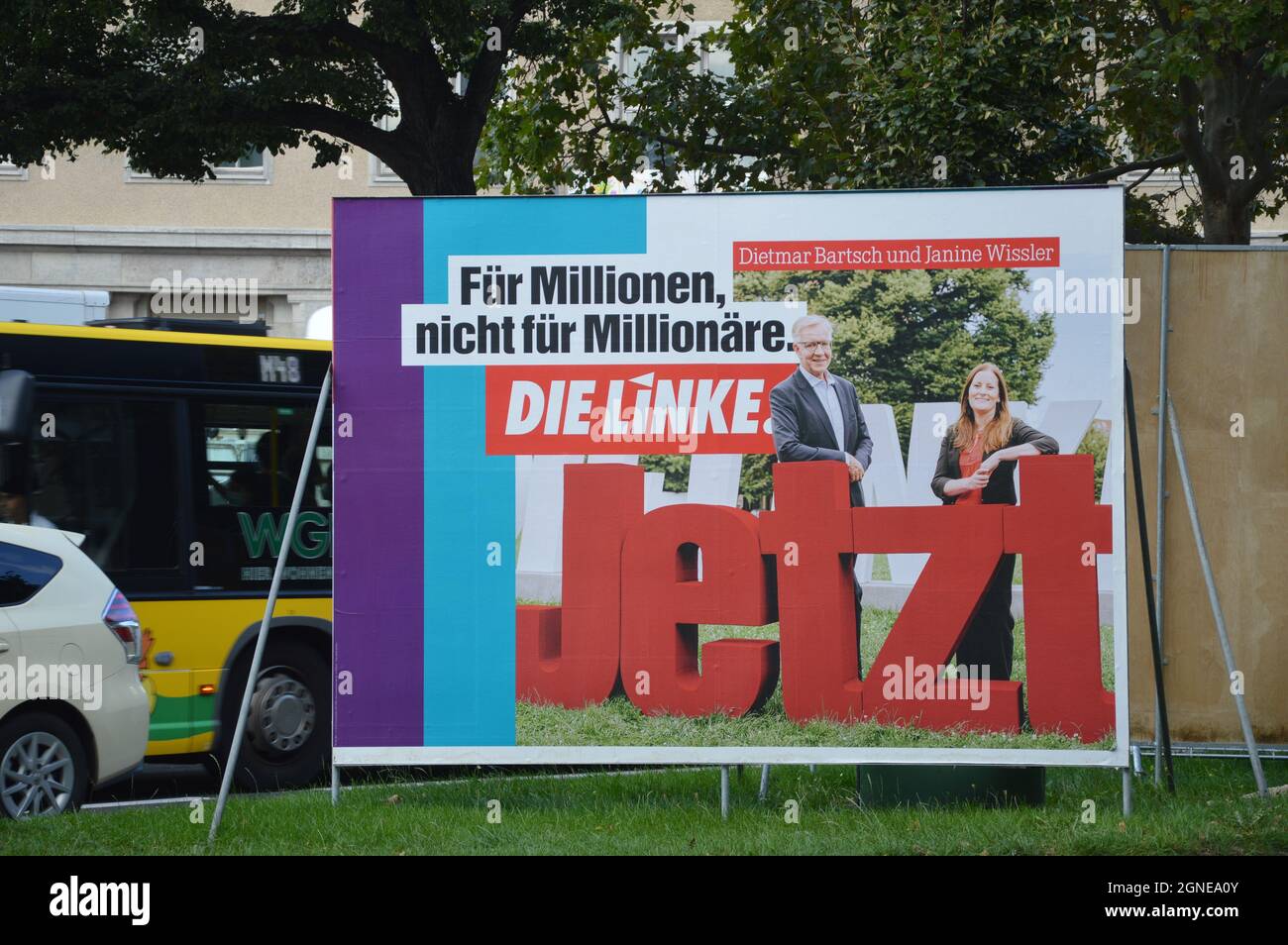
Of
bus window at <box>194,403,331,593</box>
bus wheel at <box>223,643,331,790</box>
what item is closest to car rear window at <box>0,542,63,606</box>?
bus window at <box>194,403,331,593</box>

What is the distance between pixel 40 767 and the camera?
9.32 m

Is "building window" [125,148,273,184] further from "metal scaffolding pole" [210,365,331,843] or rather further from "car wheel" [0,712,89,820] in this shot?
"metal scaffolding pole" [210,365,331,843]

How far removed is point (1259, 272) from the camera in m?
9.96

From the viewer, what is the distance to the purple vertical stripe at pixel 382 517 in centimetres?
860

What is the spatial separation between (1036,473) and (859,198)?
5.53 ft

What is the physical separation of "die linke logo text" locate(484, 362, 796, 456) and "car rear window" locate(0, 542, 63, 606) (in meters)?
2.77

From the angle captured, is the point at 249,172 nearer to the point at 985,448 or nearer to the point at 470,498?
the point at 470,498

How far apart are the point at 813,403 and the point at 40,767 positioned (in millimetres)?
4827

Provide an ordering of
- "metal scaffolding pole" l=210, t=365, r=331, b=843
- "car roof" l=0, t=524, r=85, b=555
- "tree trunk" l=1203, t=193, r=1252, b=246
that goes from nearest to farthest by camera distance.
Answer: "metal scaffolding pole" l=210, t=365, r=331, b=843 → "car roof" l=0, t=524, r=85, b=555 → "tree trunk" l=1203, t=193, r=1252, b=246

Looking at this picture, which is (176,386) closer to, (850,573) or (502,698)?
(502,698)

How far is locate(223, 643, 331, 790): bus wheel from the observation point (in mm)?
11570

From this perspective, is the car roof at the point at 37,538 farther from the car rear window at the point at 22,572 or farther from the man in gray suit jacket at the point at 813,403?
the man in gray suit jacket at the point at 813,403

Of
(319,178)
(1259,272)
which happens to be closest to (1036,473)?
(1259,272)

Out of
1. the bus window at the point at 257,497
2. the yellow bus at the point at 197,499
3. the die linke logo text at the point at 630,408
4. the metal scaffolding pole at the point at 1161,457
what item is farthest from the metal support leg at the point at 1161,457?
the bus window at the point at 257,497
